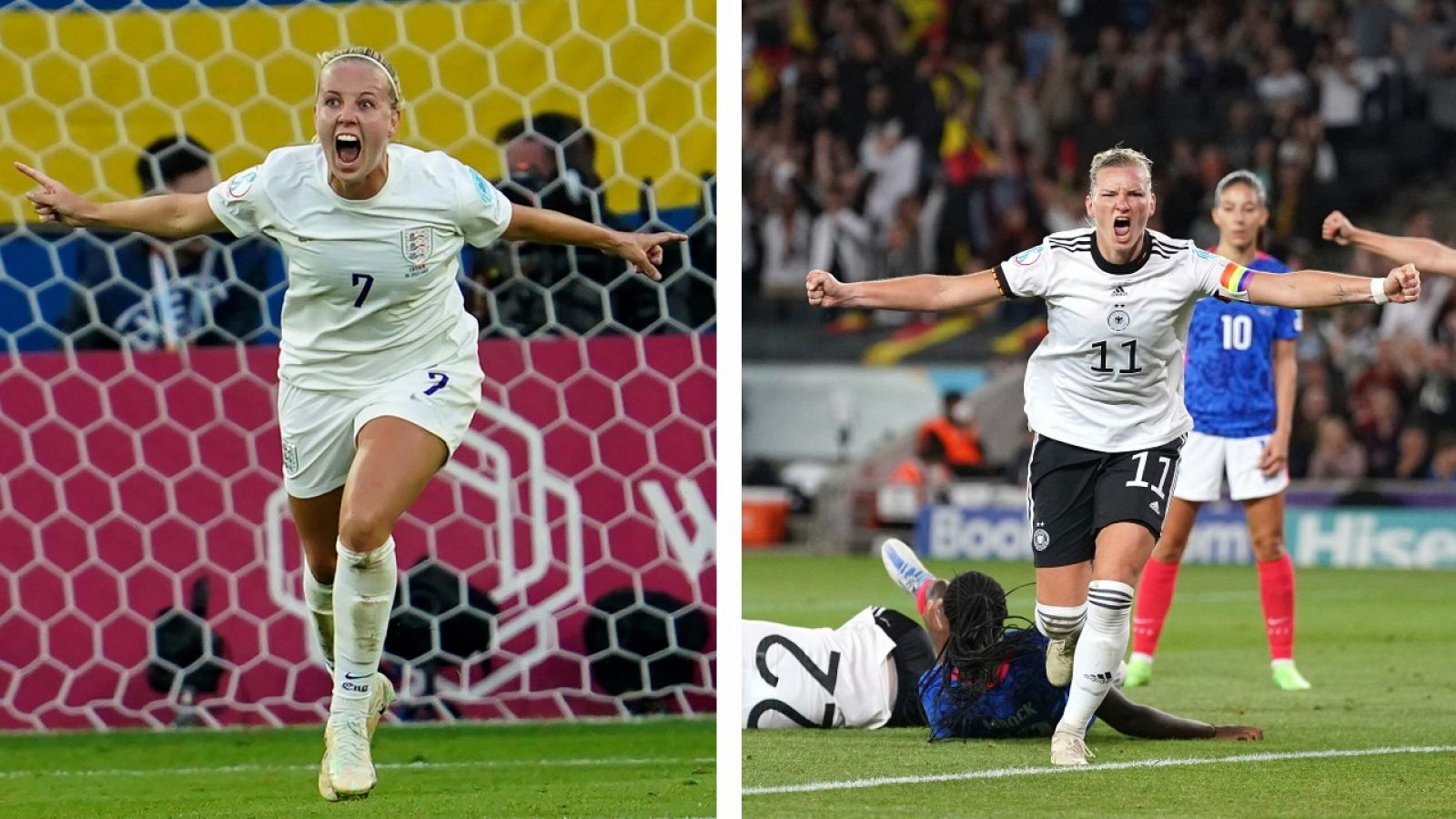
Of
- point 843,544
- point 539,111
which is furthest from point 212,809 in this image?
point 843,544

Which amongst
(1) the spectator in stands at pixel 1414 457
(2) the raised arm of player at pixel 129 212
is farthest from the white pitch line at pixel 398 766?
(1) the spectator in stands at pixel 1414 457

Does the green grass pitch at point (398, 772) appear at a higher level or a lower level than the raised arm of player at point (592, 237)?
lower

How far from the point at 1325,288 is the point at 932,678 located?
1.74 metres

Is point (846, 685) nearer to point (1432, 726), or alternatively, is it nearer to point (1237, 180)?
point (1432, 726)

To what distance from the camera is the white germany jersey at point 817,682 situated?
20.5ft

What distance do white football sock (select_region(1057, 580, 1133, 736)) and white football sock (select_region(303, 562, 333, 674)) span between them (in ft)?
7.27

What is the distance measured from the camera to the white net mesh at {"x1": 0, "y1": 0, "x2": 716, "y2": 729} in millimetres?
7664

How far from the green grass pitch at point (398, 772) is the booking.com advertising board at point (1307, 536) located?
5.69m

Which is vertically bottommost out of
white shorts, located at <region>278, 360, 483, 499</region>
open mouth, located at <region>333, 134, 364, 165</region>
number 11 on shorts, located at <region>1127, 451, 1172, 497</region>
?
number 11 on shorts, located at <region>1127, 451, 1172, 497</region>

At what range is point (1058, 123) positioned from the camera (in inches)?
695

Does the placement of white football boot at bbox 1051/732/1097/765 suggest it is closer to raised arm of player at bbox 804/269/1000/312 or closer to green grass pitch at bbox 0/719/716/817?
green grass pitch at bbox 0/719/716/817

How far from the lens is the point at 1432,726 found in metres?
6.21

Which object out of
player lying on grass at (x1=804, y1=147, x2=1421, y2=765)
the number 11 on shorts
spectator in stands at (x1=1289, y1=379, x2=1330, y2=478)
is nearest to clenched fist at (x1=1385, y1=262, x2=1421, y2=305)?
player lying on grass at (x1=804, y1=147, x2=1421, y2=765)

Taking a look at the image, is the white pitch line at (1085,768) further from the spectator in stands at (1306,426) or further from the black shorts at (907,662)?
the spectator in stands at (1306,426)
